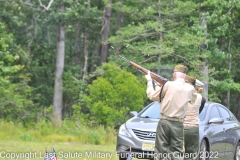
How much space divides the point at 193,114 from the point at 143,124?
2.47 m

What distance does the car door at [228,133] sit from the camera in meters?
13.7

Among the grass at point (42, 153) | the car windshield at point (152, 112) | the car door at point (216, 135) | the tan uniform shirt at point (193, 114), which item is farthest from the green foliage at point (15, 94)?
the tan uniform shirt at point (193, 114)

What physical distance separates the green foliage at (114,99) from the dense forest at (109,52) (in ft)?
0.12

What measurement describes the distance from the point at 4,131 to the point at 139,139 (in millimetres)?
7875

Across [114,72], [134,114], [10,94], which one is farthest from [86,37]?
[134,114]

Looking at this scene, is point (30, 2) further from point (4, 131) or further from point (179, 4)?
point (4, 131)

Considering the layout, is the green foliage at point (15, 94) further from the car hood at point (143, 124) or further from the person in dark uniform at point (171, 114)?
the person in dark uniform at point (171, 114)

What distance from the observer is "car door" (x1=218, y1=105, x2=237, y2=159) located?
13698 millimetres

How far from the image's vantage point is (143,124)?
1310 centimetres

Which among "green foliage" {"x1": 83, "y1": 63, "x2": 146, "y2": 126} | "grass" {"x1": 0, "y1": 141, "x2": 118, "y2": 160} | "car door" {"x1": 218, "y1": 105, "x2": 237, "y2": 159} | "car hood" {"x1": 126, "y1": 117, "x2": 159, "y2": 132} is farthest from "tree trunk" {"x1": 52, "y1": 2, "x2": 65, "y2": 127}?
"car hood" {"x1": 126, "y1": 117, "x2": 159, "y2": 132}

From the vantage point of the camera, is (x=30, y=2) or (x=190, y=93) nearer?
(x=190, y=93)

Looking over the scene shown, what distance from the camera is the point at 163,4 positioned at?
27719 millimetres

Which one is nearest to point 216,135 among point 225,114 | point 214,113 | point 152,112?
point 214,113

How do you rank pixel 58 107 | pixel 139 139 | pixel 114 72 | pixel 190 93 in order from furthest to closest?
pixel 58 107 < pixel 114 72 < pixel 139 139 < pixel 190 93
